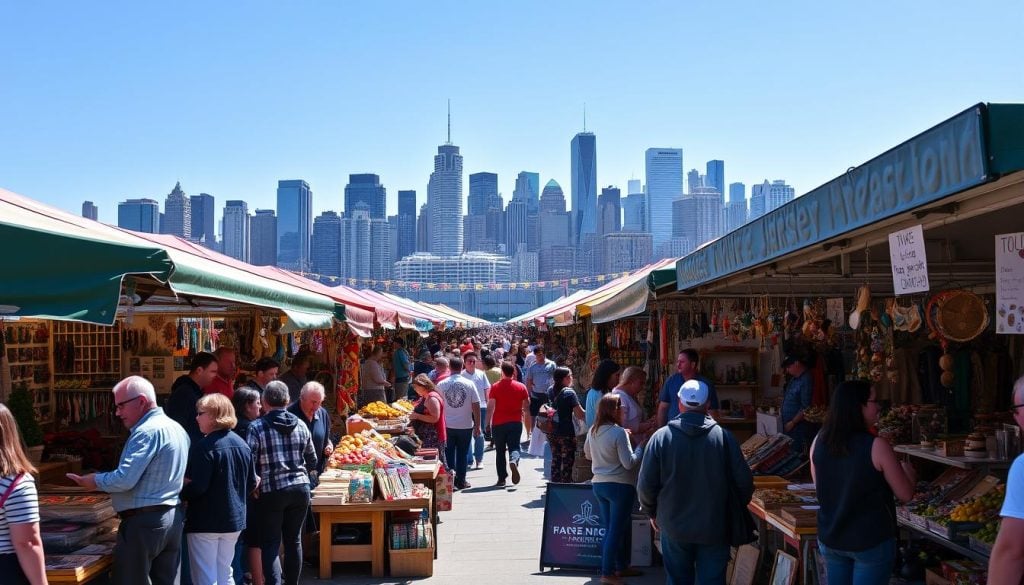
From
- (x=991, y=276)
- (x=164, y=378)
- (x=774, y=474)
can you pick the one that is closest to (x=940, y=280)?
(x=991, y=276)

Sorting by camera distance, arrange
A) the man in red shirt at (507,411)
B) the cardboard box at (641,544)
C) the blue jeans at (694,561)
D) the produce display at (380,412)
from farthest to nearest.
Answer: the produce display at (380,412) < the man in red shirt at (507,411) < the cardboard box at (641,544) < the blue jeans at (694,561)

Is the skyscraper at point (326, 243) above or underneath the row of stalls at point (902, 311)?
above

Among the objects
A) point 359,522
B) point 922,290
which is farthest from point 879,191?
point 359,522

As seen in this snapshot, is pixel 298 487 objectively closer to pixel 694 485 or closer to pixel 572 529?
pixel 572 529

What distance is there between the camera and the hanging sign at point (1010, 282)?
378 cm

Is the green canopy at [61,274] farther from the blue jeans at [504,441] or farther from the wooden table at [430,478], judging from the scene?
the blue jeans at [504,441]

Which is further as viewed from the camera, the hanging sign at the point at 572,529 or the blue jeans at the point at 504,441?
the blue jeans at the point at 504,441

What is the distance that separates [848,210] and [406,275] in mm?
121864

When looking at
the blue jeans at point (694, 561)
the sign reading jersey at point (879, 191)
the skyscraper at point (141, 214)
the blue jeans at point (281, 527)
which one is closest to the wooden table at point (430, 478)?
the blue jeans at point (281, 527)

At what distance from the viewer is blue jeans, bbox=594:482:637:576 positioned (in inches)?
267

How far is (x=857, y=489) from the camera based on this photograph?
14.8 ft

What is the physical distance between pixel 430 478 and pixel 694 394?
12.4 feet

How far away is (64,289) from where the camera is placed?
166 inches

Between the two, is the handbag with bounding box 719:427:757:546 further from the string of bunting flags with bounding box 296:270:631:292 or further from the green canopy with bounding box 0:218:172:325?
the string of bunting flags with bounding box 296:270:631:292
